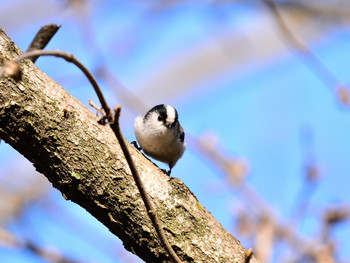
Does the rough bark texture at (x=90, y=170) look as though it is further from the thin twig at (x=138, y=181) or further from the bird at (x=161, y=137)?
the bird at (x=161, y=137)

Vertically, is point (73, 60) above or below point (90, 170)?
below

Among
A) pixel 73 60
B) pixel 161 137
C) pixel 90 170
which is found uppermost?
pixel 161 137

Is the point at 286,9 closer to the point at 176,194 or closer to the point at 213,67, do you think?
the point at 213,67

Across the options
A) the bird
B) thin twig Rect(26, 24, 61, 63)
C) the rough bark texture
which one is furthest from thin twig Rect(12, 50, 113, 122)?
the bird

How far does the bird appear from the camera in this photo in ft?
10.9

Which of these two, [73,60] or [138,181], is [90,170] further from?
[73,60]

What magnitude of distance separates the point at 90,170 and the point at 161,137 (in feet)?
4.31

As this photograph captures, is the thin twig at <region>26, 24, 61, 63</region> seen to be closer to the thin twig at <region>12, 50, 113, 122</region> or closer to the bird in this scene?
the bird

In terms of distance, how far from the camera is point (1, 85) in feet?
6.53

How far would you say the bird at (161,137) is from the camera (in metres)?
3.31

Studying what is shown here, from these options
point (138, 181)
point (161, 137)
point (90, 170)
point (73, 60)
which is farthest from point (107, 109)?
point (161, 137)

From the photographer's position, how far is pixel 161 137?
3309 millimetres

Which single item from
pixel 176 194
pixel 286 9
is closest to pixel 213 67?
pixel 286 9

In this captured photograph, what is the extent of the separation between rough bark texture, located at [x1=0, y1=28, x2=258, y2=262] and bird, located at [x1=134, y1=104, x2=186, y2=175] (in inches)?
45.6
